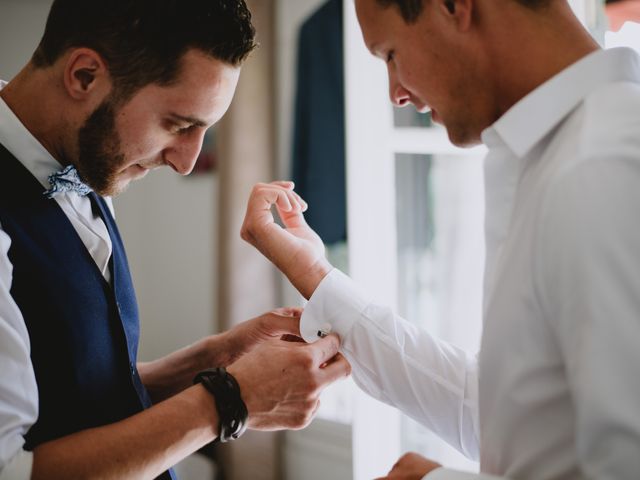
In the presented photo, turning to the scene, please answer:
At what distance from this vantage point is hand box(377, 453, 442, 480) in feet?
2.94

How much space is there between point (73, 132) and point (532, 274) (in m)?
0.92

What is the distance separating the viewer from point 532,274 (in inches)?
27.8

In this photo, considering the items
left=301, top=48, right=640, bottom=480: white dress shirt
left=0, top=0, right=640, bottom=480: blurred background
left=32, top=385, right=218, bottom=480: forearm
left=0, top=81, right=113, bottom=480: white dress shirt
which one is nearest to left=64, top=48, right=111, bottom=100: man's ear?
left=0, top=81, right=113, bottom=480: white dress shirt

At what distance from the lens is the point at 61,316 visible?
1.01 m

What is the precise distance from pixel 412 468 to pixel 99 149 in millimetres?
853

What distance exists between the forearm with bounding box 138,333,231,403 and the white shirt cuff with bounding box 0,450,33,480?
0.49m

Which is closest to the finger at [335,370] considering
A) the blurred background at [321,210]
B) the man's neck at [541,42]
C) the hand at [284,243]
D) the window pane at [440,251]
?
the hand at [284,243]

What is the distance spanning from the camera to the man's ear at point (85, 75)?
3.65ft

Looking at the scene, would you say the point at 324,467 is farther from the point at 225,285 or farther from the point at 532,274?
the point at 532,274

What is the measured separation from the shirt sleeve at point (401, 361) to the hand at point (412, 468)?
21 centimetres

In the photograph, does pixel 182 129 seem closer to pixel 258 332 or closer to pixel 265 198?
pixel 265 198

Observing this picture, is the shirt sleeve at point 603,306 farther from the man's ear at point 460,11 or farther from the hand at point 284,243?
the hand at point 284,243

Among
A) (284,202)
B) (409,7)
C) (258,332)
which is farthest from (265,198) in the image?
(409,7)

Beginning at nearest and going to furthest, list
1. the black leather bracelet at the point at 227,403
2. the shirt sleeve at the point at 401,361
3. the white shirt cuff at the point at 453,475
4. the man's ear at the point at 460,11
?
the white shirt cuff at the point at 453,475
the man's ear at the point at 460,11
the black leather bracelet at the point at 227,403
the shirt sleeve at the point at 401,361
